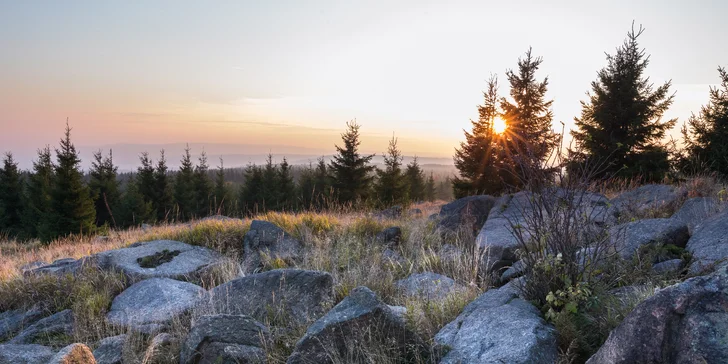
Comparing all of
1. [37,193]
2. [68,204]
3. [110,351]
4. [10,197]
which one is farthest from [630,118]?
[10,197]

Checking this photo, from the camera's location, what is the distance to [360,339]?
379 cm

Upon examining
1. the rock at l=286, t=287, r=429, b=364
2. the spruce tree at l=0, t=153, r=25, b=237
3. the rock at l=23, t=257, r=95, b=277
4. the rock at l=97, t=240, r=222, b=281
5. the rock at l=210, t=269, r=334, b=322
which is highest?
the rock at l=286, t=287, r=429, b=364

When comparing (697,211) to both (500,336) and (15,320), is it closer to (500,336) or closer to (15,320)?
(500,336)

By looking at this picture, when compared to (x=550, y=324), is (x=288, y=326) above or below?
below

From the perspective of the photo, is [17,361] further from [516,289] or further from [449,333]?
[516,289]

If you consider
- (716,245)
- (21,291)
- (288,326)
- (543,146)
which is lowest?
(21,291)

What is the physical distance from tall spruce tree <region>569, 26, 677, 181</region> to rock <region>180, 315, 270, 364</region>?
637 inches

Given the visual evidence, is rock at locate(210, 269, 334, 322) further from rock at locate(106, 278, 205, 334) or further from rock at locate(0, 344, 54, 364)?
rock at locate(0, 344, 54, 364)

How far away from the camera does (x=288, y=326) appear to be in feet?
16.8

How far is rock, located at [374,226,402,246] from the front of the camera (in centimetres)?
960

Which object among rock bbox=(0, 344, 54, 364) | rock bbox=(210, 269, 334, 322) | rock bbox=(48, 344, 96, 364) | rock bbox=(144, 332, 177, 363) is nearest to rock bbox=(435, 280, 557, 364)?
rock bbox=(210, 269, 334, 322)

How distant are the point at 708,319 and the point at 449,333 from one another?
1.93m

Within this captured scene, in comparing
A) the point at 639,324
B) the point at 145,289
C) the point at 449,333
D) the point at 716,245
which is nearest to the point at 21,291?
the point at 145,289

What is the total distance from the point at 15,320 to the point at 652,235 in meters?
9.04
